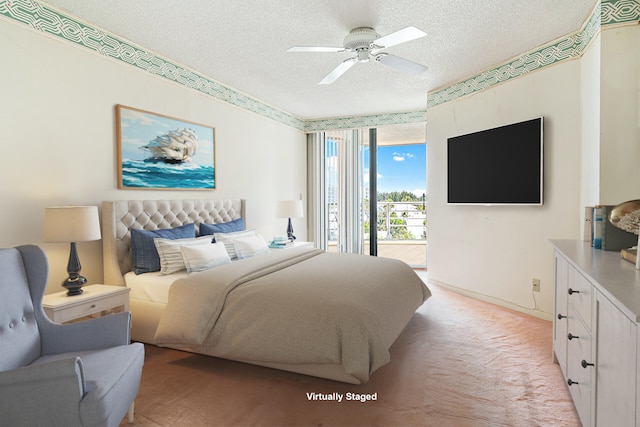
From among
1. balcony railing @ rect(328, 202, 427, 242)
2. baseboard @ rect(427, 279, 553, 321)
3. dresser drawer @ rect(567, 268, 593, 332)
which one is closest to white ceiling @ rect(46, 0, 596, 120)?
dresser drawer @ rect(567, 268, 593, 332)

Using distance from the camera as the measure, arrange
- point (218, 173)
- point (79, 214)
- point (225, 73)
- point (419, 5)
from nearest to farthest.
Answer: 1. point (79, 214)
2. point (419, 5)
3. point (225, 73)
4. point (218, 173)

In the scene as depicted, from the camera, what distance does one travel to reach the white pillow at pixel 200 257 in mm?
3109

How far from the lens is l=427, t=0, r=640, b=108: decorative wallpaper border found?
2664 mm

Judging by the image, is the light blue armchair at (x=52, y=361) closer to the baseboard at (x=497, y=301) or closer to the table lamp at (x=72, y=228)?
the table lamp at (x=72, y=228)

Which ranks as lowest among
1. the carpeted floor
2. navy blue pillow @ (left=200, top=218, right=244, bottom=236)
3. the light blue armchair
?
the carpeted floor

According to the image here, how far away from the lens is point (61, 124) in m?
2.84

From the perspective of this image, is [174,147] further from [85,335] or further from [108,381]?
[108,381]

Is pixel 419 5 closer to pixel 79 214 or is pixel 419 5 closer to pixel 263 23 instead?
pixel 263 23

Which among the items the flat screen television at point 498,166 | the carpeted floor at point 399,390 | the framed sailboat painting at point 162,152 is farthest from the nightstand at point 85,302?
the flat screen television at point 498,166

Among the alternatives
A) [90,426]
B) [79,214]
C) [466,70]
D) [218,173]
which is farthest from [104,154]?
[466,70]

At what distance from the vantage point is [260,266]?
10.1 ft

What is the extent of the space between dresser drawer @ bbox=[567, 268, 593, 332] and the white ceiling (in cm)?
202

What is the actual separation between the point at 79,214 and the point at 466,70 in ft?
13.1

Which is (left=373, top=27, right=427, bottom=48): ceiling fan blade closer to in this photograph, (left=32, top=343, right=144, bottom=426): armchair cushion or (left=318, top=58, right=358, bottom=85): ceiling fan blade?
(left=318, top=58, right=358, bottom=85): ceiling fan blade
